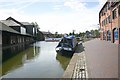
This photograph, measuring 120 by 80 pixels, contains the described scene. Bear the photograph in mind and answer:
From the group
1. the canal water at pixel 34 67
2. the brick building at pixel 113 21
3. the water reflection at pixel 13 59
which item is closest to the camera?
the canal water at pixel 34 67

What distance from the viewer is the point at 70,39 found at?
25.9m

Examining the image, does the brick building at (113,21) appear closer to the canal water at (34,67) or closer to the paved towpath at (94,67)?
the canal water at (34,67)

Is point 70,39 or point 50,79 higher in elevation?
point 70,39

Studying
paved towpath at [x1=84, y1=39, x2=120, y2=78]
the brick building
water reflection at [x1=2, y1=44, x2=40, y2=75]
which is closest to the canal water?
water reflection at [x1=2, y1=44, x2=40, y2=75]

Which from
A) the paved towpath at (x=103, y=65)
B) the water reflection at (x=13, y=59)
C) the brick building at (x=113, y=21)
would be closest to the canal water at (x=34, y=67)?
the water reflection at (x=13, y=59)

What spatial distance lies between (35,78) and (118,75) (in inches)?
170

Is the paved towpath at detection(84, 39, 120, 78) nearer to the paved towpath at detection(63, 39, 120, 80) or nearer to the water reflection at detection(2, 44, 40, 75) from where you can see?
the paved towpath at detection(63, 39, 120, 80)

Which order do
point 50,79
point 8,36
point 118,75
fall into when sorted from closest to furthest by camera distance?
point 118,75 → point 50,79 → point 8,36

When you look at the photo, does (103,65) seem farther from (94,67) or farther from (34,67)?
(34,67)

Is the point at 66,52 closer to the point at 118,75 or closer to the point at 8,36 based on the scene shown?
the point at 118,75

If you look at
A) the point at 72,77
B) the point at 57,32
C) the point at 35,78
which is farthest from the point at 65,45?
the point at 57,32

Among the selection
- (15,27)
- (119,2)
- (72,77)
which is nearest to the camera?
(72,77)

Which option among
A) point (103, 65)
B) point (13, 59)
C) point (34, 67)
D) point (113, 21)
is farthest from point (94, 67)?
point (113, 21)

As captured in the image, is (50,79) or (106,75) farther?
(50,79)
